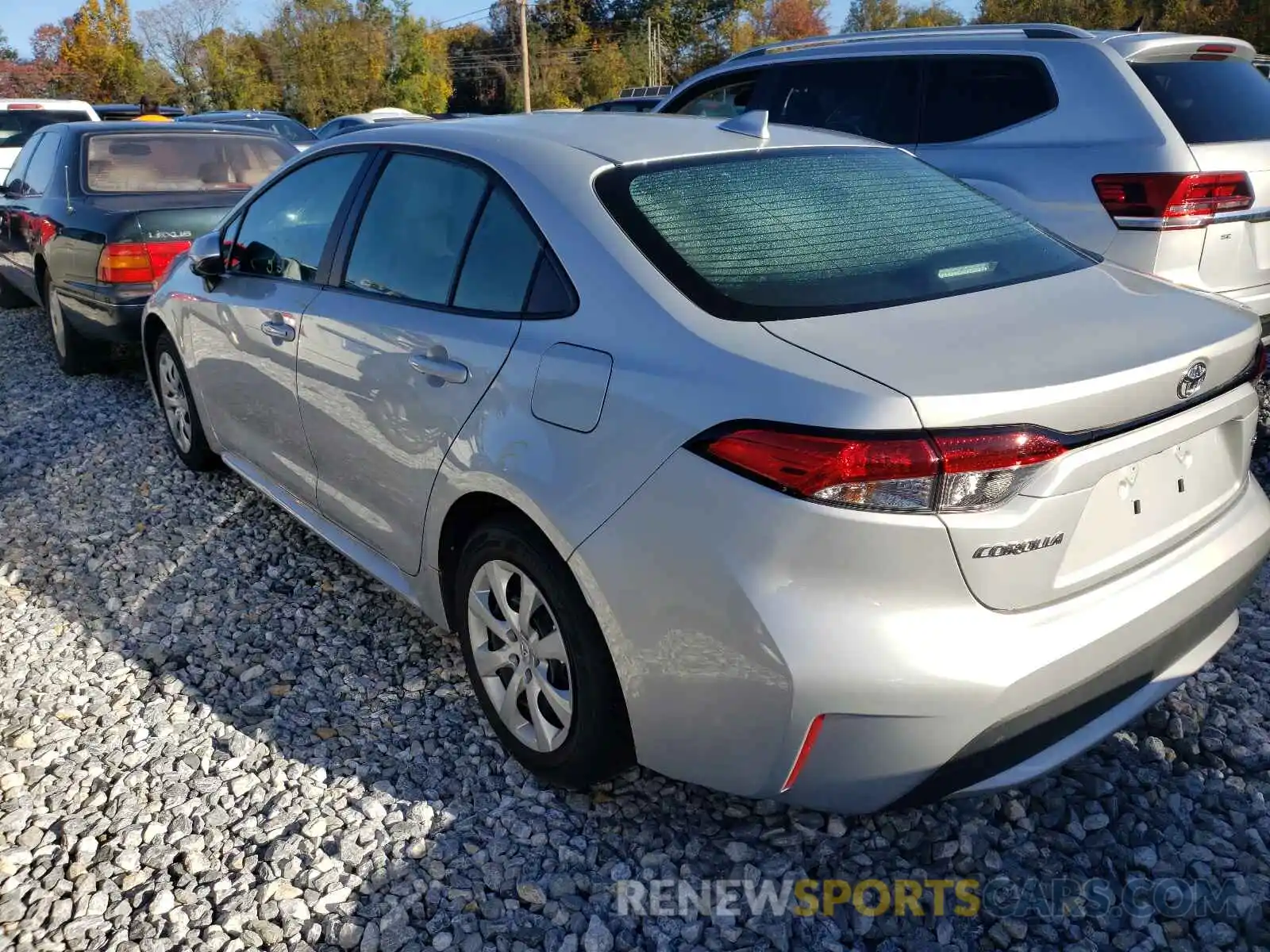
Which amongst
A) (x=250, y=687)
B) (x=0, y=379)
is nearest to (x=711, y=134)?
(x=250, y=687)

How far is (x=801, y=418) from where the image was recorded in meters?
1.85

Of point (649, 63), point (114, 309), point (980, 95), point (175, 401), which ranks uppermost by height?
point (980, 95)

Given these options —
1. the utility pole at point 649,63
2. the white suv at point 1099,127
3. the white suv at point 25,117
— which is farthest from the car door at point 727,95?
the utility pole at point 649,63

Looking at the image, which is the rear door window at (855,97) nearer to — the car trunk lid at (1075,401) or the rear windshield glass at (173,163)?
the car trunk lid at (1075,401)

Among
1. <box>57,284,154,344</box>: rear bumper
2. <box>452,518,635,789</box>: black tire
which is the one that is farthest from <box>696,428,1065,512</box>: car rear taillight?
<box>57,284,154,344</box>: rear bumper

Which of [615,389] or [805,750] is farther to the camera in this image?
[615,389]

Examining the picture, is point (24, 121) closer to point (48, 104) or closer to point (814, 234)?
point (48, 104)

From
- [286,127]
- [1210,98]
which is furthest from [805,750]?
[286,127]

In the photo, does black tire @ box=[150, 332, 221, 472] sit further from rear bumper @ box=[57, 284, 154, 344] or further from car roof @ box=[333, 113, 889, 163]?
car roof @ box=[333, 113, 889, 163]

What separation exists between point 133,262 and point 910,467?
5328 millimetres

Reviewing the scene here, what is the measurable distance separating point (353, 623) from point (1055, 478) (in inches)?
97.4

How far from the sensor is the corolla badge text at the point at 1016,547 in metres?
1.86

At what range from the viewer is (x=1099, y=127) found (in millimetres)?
4402

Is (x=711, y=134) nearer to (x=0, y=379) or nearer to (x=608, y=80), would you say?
(x=0, y=379)
